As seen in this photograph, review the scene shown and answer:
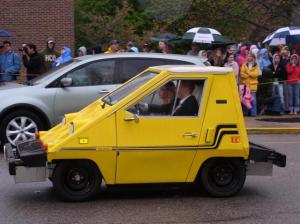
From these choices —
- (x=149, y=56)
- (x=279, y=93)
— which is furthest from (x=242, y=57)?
(x=149, y=56)

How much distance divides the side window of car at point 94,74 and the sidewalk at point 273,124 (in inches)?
152

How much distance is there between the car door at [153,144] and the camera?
7449 millimetres

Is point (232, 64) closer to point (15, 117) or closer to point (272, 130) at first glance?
point (272, 130)

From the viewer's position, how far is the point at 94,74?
1139 centimetres

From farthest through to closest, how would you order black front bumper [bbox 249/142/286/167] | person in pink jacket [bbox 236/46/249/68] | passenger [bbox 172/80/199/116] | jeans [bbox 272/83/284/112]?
person in pink jacket [bbox 236/46/249/68]
jeans [bbox 272/83/284/112]
black front bumper [bbox 249/142/286/167]
passenger [bbox 172/80/199/116]

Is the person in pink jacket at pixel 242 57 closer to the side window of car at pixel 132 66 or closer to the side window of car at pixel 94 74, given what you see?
the side window of car at pixel 132 66

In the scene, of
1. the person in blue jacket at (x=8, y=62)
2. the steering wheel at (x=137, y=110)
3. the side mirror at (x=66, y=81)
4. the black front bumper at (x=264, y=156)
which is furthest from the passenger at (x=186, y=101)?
the person in blue jacket at (x=8, y=62)

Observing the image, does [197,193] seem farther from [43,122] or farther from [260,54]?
[260,54]

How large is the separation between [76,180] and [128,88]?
1340 mm

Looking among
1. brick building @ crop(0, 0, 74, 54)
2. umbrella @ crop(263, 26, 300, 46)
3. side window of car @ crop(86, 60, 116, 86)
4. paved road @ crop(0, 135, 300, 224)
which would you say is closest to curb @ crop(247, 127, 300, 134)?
side window of car @ crop(86, 60, 116, 86)

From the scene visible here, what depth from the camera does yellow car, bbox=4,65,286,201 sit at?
7383 millimetres

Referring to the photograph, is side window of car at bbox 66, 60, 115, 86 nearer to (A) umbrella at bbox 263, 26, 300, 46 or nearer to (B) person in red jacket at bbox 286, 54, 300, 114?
(B) person in red jacket at bbox 286, 54, 300, 114

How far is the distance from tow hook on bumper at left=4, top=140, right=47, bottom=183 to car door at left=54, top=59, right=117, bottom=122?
12.3ft

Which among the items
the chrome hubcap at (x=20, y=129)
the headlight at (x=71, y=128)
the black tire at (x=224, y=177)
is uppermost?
the headlight at (x=71, y=128)
